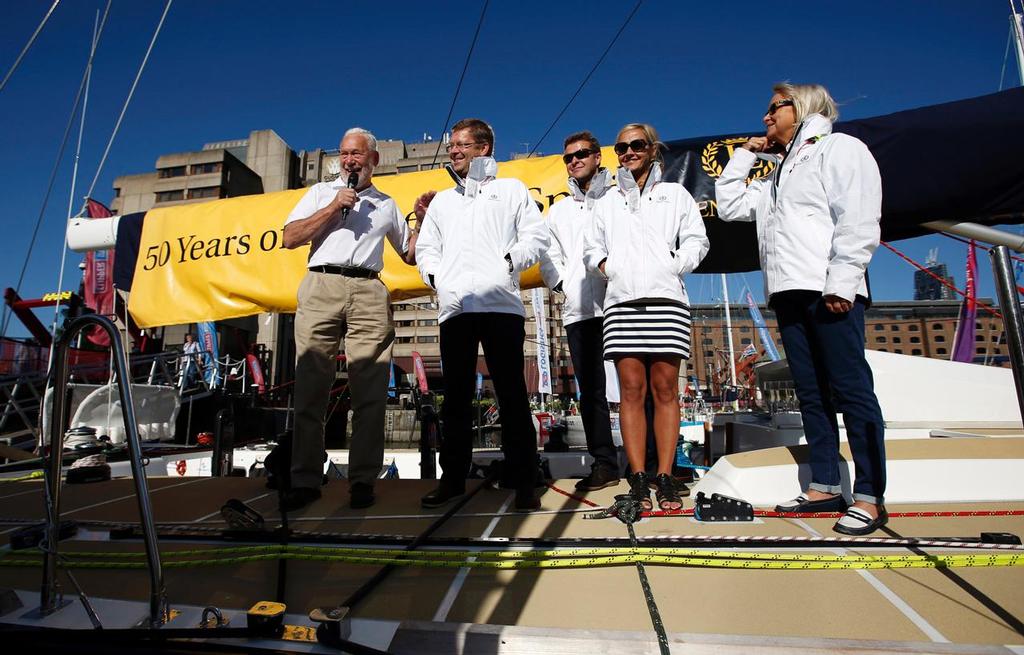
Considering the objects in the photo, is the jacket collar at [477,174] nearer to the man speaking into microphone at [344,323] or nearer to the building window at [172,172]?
the man speaking into microphone at [344,323]

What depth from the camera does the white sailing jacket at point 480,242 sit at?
2307 mm

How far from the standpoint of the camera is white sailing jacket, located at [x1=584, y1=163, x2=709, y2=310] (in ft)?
7.58

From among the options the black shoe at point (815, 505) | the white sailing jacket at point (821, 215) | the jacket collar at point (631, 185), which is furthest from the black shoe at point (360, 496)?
the white sailing jacket at point (821, 215)

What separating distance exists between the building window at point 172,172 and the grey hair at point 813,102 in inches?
2251

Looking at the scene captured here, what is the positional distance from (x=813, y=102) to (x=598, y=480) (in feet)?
6.38

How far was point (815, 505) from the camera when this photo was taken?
1914 mm

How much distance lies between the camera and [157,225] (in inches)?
186

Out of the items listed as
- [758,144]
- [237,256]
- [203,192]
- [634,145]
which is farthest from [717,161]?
[203,192]

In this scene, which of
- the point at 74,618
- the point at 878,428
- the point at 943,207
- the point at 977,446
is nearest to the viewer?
the point at 74,618

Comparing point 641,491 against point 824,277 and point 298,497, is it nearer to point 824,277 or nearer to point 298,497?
point 824,277

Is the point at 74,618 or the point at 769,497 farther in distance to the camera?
the point at 769,497

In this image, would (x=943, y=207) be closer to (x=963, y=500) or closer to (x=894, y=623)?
(x=963, y=500)

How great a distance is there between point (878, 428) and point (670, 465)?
0.76 m

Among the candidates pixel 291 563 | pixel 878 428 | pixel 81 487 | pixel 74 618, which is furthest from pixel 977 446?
pixel 81 487
